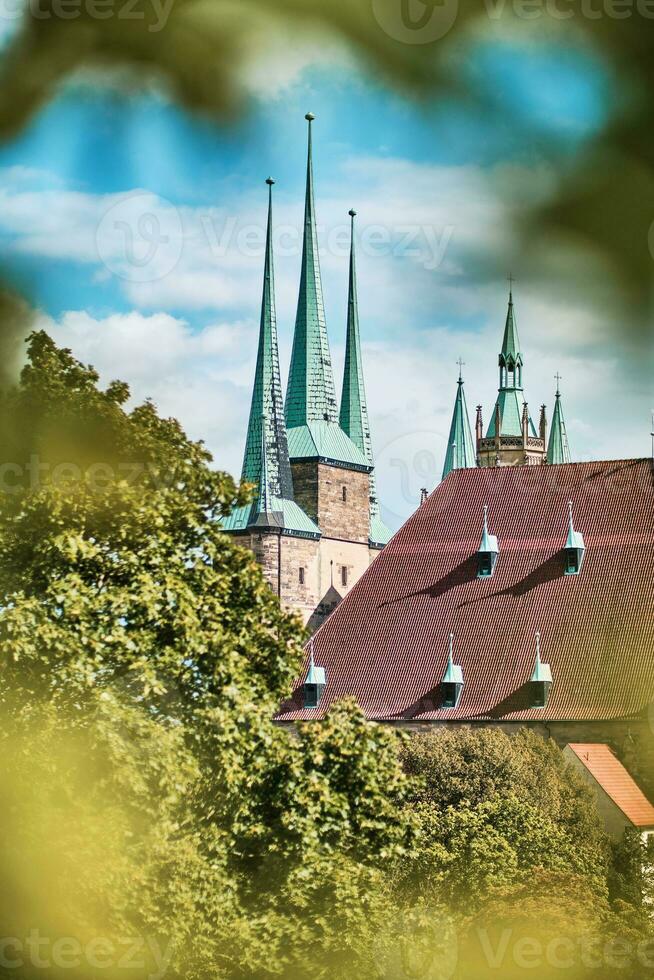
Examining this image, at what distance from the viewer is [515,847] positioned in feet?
82.7

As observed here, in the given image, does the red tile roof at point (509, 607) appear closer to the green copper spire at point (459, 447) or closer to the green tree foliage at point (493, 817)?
the green tree foliage at point (493, 817)

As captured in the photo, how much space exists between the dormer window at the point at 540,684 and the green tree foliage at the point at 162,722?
27465mm

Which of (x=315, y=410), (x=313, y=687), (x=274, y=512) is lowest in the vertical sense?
(x=313, y=687)

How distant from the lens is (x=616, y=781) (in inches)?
1441

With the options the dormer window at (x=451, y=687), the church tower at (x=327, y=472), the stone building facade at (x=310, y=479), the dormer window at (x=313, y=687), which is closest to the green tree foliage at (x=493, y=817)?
the dormer window at (x=451, y=687)

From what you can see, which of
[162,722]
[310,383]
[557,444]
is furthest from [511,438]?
[162,722]

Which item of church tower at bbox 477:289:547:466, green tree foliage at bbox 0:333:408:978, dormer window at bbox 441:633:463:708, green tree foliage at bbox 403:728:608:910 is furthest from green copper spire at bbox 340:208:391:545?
green tree foliage at bbox 0:333:408:978

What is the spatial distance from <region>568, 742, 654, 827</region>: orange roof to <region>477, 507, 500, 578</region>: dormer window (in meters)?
6.20

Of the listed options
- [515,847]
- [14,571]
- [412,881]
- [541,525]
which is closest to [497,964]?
[14,571]

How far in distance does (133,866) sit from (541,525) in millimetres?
35326

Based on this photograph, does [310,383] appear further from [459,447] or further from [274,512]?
[459,447]

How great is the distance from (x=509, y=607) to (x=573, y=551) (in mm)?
2330

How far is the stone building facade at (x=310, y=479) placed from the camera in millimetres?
67188

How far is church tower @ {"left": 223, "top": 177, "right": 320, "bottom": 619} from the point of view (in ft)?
219
